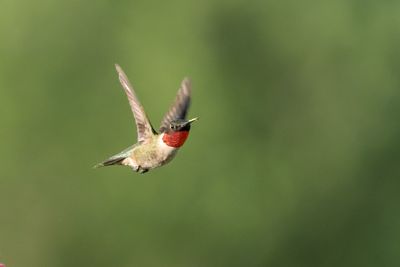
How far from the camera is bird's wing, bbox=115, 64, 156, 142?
7.17 meters

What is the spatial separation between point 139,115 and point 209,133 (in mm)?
7136

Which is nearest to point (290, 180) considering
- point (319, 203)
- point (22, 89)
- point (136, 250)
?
point (319, 203)

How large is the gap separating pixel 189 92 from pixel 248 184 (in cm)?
755

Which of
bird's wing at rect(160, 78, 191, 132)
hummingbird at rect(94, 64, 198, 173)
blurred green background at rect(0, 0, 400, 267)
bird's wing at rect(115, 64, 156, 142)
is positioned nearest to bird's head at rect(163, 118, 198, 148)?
hummingbird at rect(94, 64, 198, 173)

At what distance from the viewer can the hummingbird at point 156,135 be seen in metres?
7.08

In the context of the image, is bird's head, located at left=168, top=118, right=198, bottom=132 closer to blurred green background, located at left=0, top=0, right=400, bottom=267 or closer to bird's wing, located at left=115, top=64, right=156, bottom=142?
bird's wing, located at left=115, top=64, right=156, bottom=142

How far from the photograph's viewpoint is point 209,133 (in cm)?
1459

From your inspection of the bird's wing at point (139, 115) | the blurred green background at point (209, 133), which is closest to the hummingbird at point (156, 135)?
the bird's wing at point (139, 115)

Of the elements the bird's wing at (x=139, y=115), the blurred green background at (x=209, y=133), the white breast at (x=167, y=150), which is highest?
the blurred green background at (x=209, y=133)

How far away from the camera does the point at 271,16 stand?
16344mm

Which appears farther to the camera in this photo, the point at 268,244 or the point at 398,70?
the point at 398,70

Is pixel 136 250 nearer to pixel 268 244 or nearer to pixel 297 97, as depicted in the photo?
pixel 268 244

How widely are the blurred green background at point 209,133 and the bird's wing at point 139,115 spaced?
19.1ft

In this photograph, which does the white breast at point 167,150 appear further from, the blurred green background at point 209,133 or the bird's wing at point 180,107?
the blurred green background at point 209,133
